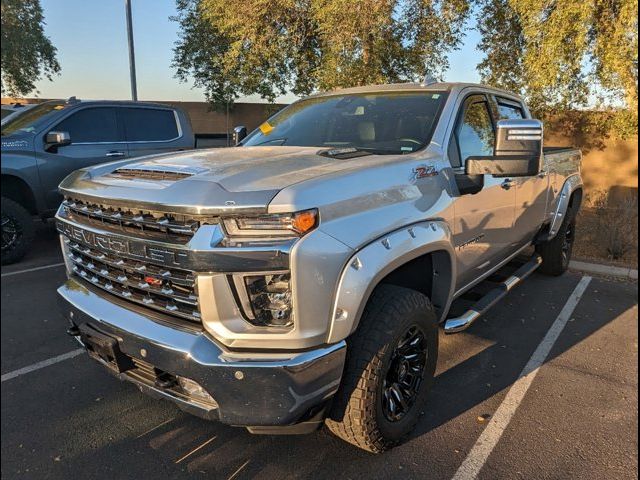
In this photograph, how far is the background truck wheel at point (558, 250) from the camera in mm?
5488

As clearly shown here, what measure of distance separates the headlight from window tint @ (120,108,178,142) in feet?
18.5

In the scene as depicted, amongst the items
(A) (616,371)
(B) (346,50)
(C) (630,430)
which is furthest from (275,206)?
(A) (616,371)

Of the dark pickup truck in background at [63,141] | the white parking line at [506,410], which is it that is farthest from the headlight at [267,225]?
the dark pickup truck in background at [63,141]

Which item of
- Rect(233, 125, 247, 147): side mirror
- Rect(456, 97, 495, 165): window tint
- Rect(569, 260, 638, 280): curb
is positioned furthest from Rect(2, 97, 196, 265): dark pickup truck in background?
Rect(569, 260, 638, 280): curb

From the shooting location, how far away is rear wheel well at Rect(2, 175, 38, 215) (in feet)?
17.3

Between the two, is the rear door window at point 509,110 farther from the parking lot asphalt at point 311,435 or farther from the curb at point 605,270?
the curb at point 605,270

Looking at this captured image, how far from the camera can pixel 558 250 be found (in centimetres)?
555

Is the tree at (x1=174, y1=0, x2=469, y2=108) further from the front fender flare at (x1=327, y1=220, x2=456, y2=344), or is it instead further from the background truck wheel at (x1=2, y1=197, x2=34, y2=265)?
the background truck wheel at (x1=2, y1=197, x2=34, y2=265)

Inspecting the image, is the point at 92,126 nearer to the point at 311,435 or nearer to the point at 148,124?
the point at 148,124

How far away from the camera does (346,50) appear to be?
3686mm

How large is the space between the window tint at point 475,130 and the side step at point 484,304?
1.03m

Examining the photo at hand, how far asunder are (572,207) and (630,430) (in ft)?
11.7

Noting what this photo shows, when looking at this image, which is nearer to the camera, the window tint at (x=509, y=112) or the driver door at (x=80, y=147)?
the window tint at (x=509, y=112)

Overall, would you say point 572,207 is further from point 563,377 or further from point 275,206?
point 275,206
